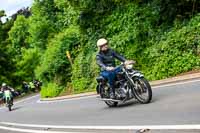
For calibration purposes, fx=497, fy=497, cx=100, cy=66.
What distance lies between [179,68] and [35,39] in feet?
86.1

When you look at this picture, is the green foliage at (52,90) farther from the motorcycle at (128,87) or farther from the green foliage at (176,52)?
the motorcycle at (128,87)

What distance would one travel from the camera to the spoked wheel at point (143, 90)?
11453mm

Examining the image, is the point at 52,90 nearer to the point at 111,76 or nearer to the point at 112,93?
the point at 112,93

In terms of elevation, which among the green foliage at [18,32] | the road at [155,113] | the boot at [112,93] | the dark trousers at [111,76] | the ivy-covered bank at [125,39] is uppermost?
the green foliage at [18,32]

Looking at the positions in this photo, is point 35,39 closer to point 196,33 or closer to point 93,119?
point 196,33

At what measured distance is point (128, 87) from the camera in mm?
11984

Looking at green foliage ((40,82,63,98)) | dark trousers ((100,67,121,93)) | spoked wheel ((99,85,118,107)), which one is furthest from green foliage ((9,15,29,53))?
dark trousers ((100,67,121,93))

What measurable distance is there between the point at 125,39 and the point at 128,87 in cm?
900

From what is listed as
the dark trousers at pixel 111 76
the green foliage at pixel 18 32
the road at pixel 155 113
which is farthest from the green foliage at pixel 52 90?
the green foliage at pixel 18 32

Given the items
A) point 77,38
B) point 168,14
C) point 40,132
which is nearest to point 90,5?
point 77,38

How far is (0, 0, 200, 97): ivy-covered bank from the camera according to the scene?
1777cm

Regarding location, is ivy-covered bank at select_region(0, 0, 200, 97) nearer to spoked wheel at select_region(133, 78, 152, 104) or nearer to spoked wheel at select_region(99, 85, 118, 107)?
spoked wheel at select_region(99, 85, 118, 107)

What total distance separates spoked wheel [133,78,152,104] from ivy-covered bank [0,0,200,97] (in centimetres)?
522

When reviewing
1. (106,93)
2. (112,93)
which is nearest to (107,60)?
(112,93)
